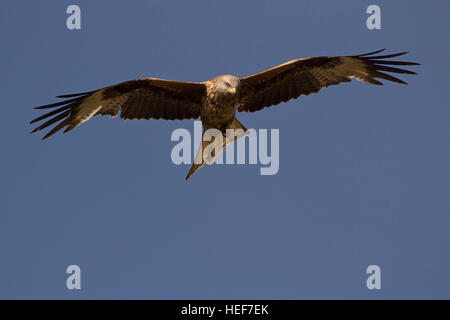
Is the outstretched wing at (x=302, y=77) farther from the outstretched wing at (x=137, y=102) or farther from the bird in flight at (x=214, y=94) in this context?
the outstretched wing at (x=137, y=102)

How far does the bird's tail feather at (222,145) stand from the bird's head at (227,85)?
26.8 inches

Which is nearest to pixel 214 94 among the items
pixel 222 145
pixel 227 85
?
pixel 227 85

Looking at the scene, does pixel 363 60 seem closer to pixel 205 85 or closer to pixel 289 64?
pixel 289 64

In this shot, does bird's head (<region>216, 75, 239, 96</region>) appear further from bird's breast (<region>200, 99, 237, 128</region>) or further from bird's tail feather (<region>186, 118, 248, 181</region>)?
bird's tail feather (<region>186, 118, 248, 181</region>)

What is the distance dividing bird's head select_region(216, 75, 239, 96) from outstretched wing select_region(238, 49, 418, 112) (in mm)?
462

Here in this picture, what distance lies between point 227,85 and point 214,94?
277 mm

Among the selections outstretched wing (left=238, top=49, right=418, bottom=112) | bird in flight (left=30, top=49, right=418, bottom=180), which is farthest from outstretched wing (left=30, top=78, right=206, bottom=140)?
outstretched wing (left=238, top=49, right=418, bottom=112)

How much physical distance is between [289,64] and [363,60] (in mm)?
1229

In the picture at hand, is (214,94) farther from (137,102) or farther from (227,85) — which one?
(137,102)

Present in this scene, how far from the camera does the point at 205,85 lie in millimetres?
9164

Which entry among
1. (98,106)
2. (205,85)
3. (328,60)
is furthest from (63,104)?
(328,60)

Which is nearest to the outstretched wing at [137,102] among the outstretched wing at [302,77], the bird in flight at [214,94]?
the bird in flight at [214,94]

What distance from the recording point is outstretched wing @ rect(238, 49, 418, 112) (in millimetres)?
9109
